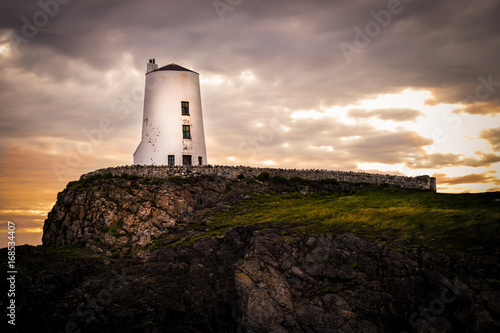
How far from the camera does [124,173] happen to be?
48.2m

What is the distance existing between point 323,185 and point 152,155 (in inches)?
816

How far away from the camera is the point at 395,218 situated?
114ft

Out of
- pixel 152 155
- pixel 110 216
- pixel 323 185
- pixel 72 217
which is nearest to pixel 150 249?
pixel 110 216

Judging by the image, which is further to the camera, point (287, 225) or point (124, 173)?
point (124, 173)

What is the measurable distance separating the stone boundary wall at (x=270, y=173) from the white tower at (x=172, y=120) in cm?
430

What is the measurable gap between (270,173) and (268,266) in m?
24.2

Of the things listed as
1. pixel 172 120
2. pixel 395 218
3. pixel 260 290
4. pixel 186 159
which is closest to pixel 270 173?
pixel 186 159

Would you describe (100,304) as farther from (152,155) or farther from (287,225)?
(152,155)

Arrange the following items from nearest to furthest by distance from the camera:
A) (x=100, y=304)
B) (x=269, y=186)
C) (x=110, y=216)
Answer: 1. (x=100, y=304)
2. (x=110, y=216)
3. (x=269, y=186)

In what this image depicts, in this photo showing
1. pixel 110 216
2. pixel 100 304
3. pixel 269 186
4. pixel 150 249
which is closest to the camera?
pixel 100 304

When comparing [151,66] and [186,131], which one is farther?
[151,66]

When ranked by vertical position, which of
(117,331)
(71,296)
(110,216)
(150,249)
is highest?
(110,216)

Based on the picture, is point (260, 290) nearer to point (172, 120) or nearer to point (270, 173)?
point (270, 173)

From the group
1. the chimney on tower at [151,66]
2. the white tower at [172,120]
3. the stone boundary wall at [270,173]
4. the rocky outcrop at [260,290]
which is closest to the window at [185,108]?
the white tower at [172,120]
